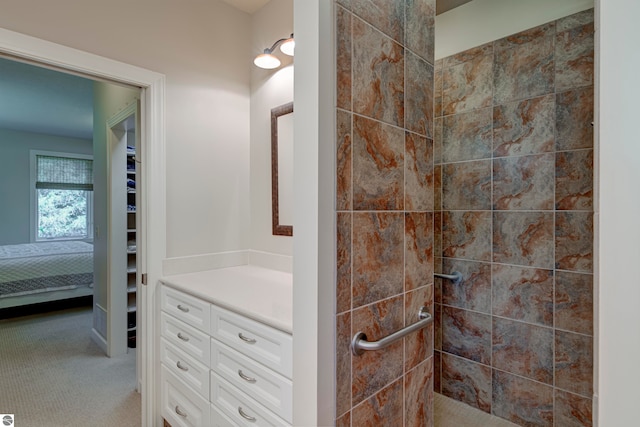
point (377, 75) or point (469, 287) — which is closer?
point (377, 75)

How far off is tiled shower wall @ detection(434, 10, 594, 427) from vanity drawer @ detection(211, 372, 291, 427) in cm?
138

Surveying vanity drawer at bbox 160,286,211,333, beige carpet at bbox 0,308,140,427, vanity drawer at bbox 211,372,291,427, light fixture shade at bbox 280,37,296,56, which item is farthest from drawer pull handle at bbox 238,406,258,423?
light fixture shade at bbox 280,37,296,56

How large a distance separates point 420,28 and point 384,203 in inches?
28.5

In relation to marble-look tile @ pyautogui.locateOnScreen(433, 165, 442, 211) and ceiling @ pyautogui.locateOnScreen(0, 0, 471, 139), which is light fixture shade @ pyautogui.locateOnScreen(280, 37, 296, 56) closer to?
ceiling @ pyautogui.locateOnScreen(0, 0, 471, 139)

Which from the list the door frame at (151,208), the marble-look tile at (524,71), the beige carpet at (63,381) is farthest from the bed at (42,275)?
the marble-look tile at (524,71)

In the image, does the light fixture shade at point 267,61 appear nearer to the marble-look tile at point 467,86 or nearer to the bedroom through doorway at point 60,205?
the bedroom through doorway at point 60,205

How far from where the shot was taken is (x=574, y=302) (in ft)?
5.43

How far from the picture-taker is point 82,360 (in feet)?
9.29

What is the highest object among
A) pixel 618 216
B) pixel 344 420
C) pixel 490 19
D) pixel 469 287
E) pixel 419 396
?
pixel 490 19

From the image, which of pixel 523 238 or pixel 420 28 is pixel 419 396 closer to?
pixel 523 238

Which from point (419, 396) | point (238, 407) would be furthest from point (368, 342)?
point (238, 407)

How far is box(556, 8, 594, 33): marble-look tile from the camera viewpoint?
1.62 metres

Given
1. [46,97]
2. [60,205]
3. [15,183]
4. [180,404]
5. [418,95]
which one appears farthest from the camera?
[60,205]

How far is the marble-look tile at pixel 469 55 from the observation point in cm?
196
